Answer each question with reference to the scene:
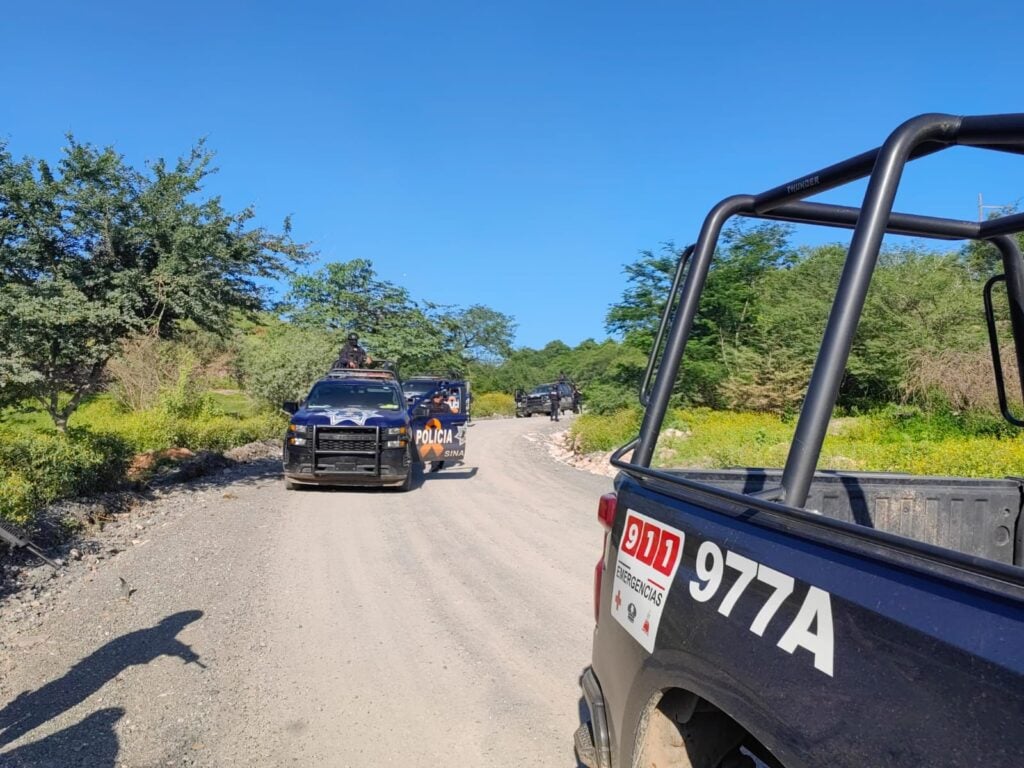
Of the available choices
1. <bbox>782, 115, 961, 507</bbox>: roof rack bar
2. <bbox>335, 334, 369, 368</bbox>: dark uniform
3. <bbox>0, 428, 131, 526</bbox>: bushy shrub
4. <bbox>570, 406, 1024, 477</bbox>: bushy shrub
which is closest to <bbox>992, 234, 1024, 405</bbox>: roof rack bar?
<bbox>782, 115, 961, 507</bbox>: roof rack bar

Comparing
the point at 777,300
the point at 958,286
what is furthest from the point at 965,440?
the point at 777,300

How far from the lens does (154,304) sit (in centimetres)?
1064

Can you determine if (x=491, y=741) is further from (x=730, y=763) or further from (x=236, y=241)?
(x=236, y=241)

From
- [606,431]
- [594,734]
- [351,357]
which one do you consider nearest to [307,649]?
[594,734]

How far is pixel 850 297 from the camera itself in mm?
1925

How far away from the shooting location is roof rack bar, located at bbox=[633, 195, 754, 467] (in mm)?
2920

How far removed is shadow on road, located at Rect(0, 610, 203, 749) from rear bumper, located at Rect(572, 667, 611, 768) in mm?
3090

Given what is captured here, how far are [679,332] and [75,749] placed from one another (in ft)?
11.9

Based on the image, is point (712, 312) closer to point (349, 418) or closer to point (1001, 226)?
point (349, 418)

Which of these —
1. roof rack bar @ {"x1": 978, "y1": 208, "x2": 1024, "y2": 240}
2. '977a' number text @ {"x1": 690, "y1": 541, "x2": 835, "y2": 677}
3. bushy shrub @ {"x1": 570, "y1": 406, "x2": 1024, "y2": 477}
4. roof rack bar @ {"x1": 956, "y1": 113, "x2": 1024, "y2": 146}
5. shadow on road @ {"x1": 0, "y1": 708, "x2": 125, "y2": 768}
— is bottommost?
shadow on road @ {"x1": 0, "y1": 708, "x2": 125, "y2": 768}

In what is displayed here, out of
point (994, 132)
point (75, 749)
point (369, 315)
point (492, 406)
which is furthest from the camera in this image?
point (492, 406)

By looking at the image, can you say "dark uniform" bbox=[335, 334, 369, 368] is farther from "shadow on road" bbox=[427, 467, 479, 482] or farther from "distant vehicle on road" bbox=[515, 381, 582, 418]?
"distant vehicle on road" bbox=[515, 381, 582, 418]

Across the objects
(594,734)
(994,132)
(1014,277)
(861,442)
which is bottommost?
(594,734)

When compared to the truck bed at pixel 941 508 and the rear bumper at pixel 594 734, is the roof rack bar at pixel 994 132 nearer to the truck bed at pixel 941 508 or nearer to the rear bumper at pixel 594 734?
the truck bed at pixel 941 508
